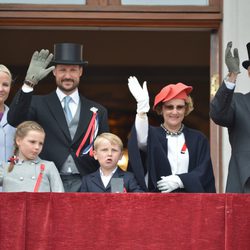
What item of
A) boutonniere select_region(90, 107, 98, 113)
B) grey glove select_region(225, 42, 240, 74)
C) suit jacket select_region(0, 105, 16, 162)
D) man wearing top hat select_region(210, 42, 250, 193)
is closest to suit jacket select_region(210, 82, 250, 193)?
man wearing top hat select_region(210, 42, 250, 193)

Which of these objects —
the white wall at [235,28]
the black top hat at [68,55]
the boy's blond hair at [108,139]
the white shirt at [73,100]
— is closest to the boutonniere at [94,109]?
the white shirt at [73,100]

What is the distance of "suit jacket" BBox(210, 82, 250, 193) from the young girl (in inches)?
46.0

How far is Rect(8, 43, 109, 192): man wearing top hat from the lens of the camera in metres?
8.58

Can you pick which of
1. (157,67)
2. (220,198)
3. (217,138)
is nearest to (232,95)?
(220,198)

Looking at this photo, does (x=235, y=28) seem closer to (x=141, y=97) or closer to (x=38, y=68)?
(x=141, y=97)

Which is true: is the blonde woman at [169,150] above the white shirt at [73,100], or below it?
below

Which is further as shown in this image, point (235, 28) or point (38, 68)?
point (235, 28)

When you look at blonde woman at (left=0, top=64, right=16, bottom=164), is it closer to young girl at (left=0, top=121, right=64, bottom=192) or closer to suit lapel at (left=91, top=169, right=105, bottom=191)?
young girl at (left=0, top=121, right=64, bottom=192)

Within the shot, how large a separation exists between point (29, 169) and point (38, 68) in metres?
0.74

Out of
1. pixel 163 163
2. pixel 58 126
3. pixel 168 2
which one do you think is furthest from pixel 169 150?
→ pixel 168 2

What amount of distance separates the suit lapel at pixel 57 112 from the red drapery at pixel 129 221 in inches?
44.8

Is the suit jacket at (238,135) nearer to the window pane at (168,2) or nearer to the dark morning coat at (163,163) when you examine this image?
the dark morning coat at (163,163)

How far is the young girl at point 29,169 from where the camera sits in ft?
27.1

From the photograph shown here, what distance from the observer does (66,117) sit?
888cm
